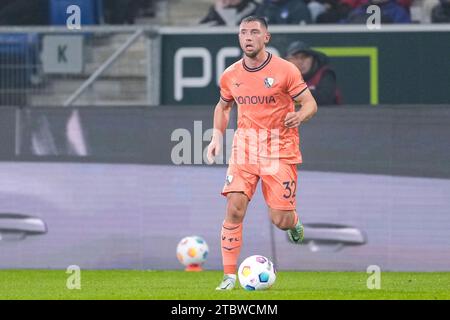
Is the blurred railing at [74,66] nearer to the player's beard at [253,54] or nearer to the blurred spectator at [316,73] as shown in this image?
the blurred spectator at [316,73]

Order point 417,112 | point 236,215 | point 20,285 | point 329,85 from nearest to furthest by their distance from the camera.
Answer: point 236,215 < point 20,285 < point 417,112 < point 329,85

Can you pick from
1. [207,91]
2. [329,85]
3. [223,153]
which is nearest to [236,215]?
[223,153]

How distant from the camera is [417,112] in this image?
1448 centimetres


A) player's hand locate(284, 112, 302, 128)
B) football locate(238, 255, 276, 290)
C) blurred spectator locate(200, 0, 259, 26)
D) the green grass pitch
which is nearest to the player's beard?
player's hand locate(284, 112, 302, 128)

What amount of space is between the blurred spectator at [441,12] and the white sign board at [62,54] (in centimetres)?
474

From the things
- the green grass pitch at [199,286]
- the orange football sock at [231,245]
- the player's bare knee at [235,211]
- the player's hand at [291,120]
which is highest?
the player's hand at [291,120]

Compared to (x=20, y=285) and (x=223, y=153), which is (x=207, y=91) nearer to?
(x=223, y=153)

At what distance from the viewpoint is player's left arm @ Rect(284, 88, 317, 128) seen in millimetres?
10867

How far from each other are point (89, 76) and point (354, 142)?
466 centimetres

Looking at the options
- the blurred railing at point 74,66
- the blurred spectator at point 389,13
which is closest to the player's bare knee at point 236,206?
the blurred railing at point 74,66

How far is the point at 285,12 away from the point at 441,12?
6.91 ft

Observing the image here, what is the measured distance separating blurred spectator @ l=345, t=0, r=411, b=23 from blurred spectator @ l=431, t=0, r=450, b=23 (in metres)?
0.34

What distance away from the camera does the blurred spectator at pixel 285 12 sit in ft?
59.3

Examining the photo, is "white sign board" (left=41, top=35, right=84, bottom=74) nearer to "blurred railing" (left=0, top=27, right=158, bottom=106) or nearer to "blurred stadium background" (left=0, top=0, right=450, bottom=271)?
"blurred railing" (left=0, top=27, right=158, bottom=106)
